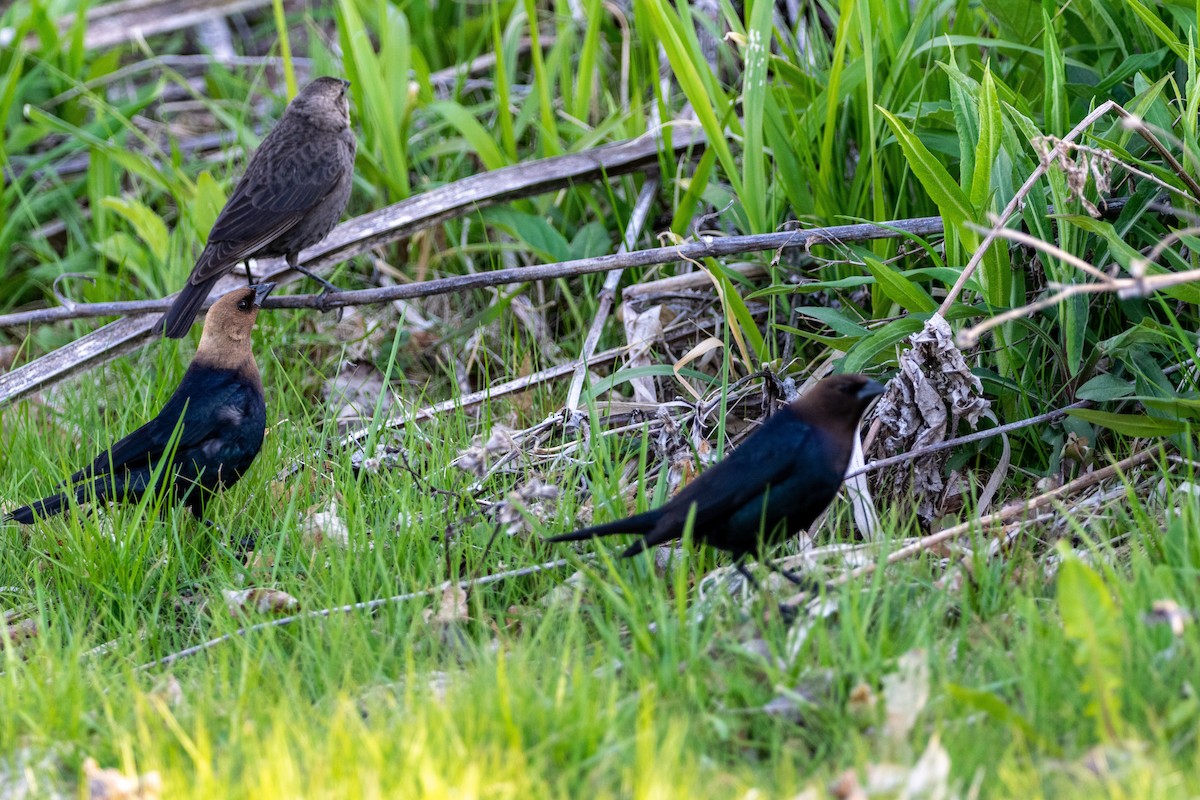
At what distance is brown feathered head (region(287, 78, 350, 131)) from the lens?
5.55 metres

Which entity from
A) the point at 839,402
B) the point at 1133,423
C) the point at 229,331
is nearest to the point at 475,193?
the point at 229,331

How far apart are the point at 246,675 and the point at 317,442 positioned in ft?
5.86

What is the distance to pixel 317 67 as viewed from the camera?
6938 millimetres

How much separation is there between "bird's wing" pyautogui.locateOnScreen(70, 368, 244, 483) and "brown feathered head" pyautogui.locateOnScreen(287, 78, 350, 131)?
5.69ft

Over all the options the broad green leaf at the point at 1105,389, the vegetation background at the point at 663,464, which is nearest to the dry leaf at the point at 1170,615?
the vegetation background at the point at 663,464

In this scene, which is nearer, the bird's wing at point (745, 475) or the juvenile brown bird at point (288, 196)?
the bird's wing at point (745, 475)

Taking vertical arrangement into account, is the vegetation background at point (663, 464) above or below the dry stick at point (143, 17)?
below

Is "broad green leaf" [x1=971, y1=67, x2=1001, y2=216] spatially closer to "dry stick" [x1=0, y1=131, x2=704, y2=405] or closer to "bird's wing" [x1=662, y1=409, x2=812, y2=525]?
"bird's wing" [x1=662, y1=409, x2=812, y2=525]

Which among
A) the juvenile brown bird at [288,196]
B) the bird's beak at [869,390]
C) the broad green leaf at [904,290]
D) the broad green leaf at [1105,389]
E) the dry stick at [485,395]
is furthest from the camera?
the juvenile brown bird at [288,196]

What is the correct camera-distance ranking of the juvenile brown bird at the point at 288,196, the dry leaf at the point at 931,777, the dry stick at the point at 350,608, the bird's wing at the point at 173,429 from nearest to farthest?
the dry leaf at the point at 931,777
the dry stick at the point at 350,608
the bird's wing at the point at 173,429
the juvenile brown bird at the point at 288,196

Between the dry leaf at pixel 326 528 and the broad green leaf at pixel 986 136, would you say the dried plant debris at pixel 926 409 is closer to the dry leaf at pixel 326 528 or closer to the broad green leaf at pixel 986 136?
the broad green leaf at pixel 986 136

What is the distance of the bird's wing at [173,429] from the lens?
405cm

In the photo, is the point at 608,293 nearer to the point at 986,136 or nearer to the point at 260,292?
the point at 260,292

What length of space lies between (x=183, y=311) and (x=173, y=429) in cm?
73
